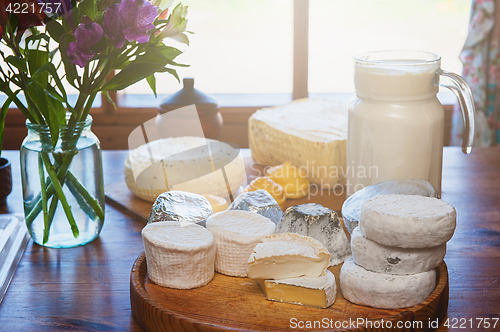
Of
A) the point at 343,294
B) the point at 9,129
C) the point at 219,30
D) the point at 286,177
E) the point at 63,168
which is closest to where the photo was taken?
the point at 343,294

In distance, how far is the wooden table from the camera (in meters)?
0.70

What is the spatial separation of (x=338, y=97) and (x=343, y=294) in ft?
7.09

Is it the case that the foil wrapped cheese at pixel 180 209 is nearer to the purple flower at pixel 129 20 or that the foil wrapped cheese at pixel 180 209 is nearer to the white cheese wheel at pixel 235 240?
the white cheese wheel at pixel 235 240

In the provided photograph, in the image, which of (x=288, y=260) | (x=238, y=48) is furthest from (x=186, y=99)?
(x=238, y=48)

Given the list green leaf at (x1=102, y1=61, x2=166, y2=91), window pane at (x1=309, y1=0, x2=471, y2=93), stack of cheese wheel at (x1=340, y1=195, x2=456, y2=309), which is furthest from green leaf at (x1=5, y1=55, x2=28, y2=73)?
window pane at (x1=309, y1=0, x2=471, y2=93)

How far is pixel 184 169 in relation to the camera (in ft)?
3.58

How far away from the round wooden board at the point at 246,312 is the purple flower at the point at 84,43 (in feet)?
Answer: 1.04

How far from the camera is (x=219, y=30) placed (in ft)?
A: 8.89

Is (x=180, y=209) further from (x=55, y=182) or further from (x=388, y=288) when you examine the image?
(x=388, y=288)

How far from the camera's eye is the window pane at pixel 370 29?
270 centimetres

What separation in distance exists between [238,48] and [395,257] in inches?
89.4

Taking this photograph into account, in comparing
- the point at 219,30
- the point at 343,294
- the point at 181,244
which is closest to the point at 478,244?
the point at 343,294

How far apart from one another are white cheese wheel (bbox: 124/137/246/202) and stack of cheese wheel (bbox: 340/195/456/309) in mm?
492

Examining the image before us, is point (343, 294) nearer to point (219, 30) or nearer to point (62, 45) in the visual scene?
point (62, 45)
